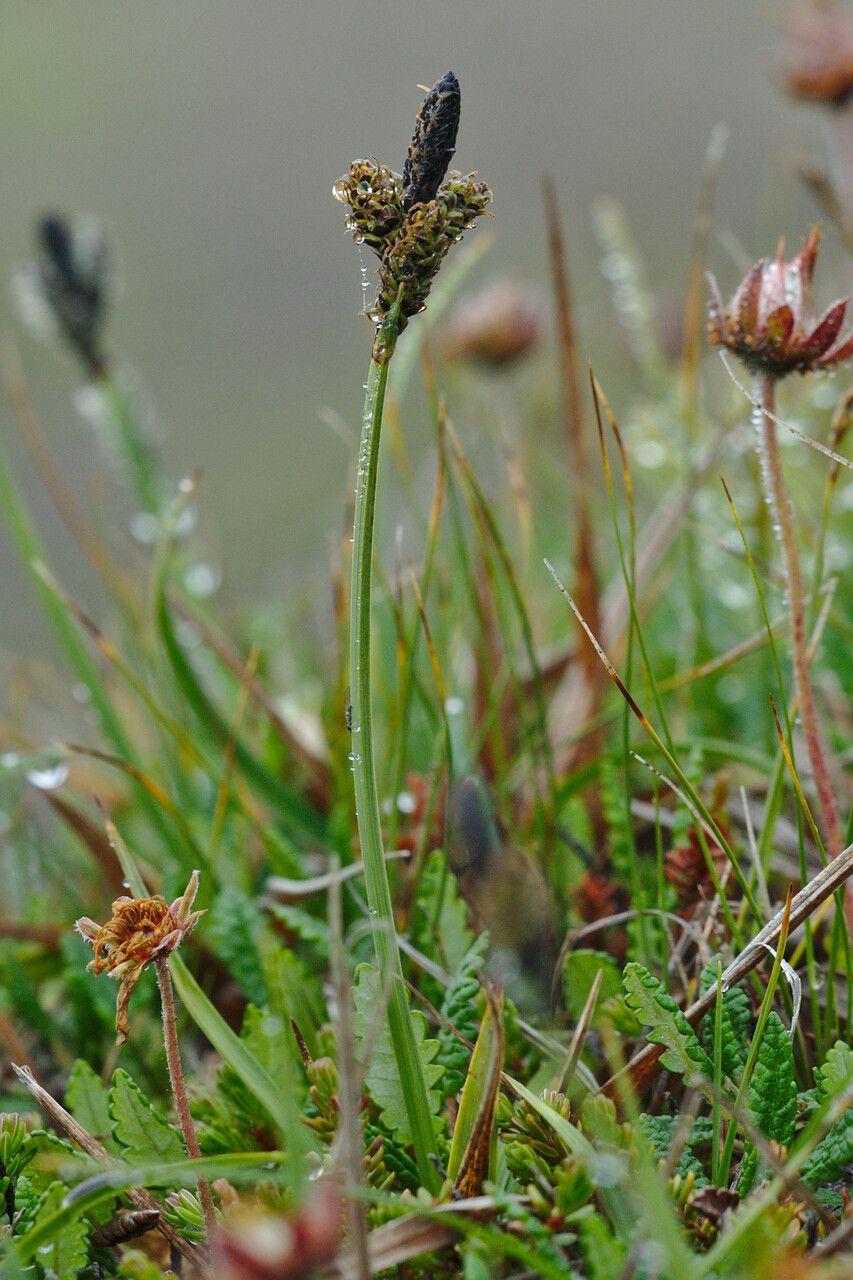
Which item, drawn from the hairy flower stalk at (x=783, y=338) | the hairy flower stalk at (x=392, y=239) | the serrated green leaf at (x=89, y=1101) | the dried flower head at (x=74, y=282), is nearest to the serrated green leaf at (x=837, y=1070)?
the hairy flower stalk at (x=783, y=338)

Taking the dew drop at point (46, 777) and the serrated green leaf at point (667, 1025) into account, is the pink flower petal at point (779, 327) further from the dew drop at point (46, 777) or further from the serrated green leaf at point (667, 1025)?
the dew drop at point (46, 777)

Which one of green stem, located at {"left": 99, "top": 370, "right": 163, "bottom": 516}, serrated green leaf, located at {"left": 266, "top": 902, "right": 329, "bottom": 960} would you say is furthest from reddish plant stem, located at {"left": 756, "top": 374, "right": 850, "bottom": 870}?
green stem, located at {"left": 99, "top": 370, "right": 163, "bottom": 516}

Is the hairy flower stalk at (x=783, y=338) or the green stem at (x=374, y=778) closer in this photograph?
the green stem at (x=374, y=778)

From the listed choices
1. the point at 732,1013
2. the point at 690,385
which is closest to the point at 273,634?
the point at 690,385

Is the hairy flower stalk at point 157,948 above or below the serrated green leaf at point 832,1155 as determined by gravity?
above

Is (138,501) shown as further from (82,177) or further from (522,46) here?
(522,46)

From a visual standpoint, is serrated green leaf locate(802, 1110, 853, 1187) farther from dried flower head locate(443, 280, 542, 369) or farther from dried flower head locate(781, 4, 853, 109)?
dried flower head locate(781, 4, 853, 109)

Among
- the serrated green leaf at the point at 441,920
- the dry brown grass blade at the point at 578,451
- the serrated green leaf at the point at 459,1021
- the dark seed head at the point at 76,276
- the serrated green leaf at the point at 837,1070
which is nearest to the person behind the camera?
the serrated green leaf at the point at 837,1070

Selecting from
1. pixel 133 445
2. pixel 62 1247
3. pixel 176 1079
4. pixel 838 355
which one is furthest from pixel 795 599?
pixel 133 445
